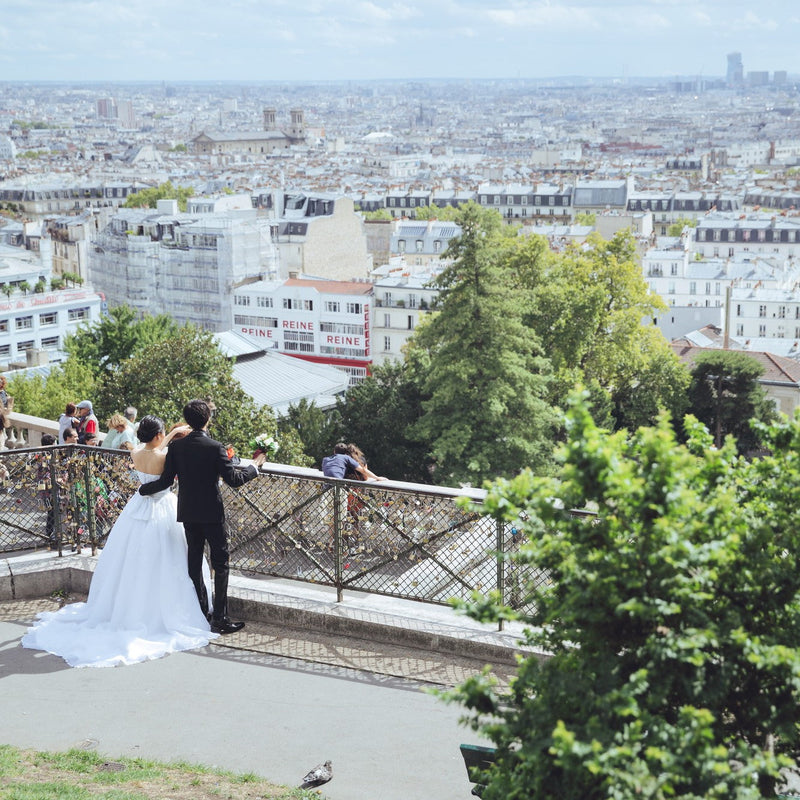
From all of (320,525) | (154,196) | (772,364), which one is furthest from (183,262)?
(320,525)

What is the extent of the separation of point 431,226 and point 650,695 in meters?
101

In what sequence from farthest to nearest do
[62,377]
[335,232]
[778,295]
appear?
[335,232]
[778,295]
[62,377]

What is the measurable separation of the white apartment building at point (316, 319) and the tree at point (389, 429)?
33.2 metres

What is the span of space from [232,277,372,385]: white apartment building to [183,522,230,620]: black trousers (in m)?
63.5

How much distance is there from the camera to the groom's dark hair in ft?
23.7

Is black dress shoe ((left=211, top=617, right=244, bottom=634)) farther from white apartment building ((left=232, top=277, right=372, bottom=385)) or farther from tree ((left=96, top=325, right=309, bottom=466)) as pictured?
white apartment building ((left=232, top=277, right=372, bottom=385))

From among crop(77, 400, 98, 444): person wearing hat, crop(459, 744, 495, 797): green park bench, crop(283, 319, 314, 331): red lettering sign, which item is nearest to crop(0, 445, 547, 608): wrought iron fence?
crop(77, 400, 98, 444): person wearing hat

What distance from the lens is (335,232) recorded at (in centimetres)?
9800

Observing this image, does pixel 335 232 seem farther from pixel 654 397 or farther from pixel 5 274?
pixel 654 397

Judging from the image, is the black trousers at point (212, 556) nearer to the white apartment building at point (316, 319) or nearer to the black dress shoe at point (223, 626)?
the black dress shoe at point (223, 626)

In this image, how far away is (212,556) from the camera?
7.52 meters

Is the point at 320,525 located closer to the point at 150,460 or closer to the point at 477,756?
the point at 150,460

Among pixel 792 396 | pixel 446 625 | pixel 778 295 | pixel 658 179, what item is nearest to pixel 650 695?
pixel 446 625

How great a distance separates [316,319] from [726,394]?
3582cm
